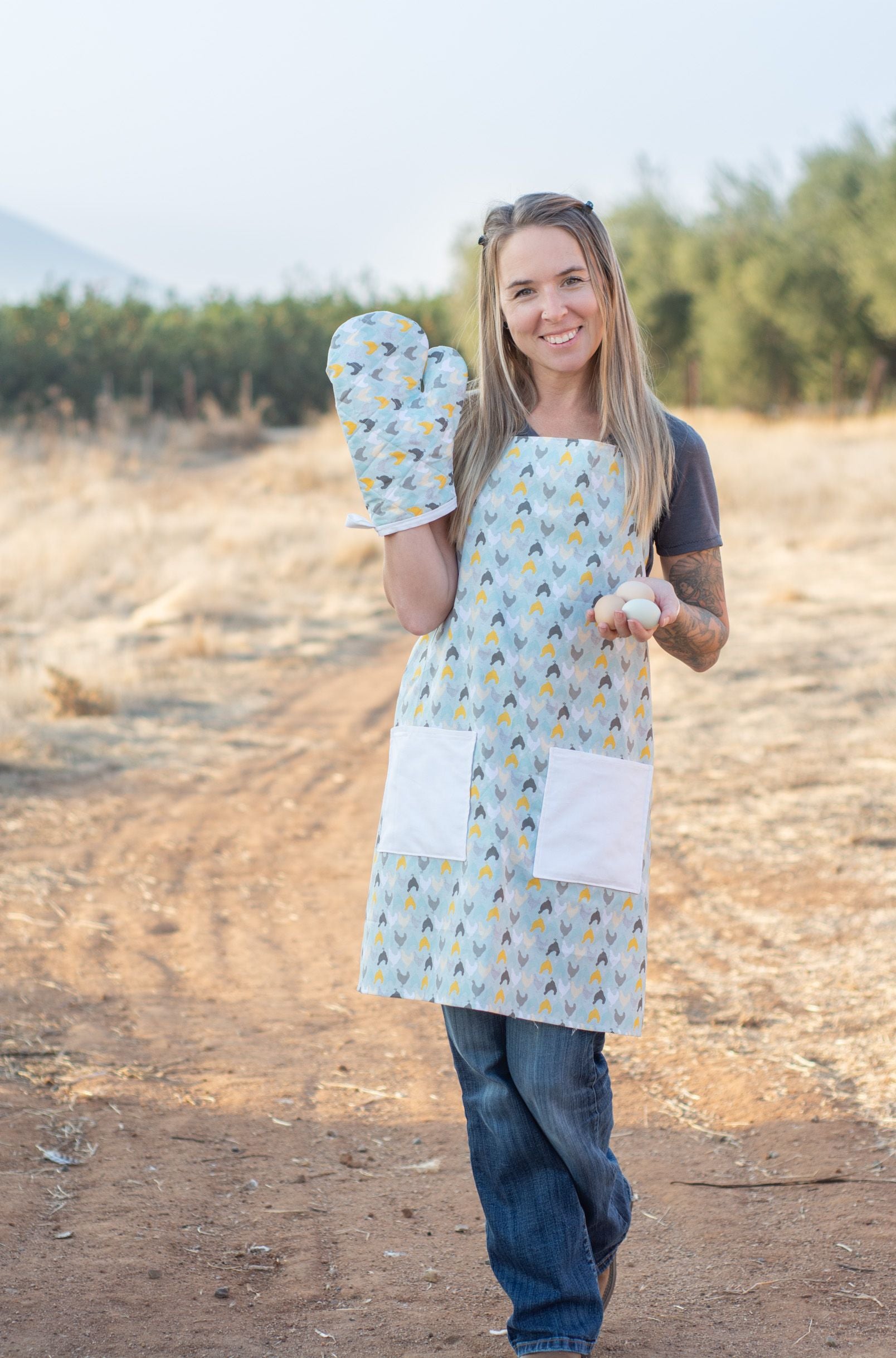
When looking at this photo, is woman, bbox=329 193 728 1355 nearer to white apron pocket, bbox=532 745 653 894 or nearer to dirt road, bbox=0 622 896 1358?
white apron pocket, bbox=532 745 653 894

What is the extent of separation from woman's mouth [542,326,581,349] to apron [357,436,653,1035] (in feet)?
0.49

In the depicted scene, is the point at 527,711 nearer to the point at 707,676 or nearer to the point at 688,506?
the point at 688,506

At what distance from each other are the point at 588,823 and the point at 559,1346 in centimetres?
81

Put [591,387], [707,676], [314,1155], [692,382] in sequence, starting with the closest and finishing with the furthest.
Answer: [591,387] → [314,1155] → [707,676] → [692,382]

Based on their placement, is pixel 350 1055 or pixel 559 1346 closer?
pixel 559 1346

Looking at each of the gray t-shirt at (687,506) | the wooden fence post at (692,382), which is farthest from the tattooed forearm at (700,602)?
the wooden fence post at (692,382)

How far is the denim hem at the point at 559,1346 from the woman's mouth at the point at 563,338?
1523 millimetres

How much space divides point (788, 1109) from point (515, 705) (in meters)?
1.71

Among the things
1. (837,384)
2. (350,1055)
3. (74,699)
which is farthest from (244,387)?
(350,1055)

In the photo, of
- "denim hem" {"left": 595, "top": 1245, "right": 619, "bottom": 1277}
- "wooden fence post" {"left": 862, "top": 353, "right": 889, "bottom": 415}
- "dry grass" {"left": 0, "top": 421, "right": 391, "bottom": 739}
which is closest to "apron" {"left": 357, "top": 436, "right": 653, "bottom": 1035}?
"denim hem" {"left": 595, "top": 1245, "right": 619, "bottom": 1277}

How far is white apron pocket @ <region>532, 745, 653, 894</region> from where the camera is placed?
6.07 feet

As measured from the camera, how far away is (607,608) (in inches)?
69.7

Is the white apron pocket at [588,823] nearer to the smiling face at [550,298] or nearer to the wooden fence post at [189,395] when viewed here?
the smiling face at [550,298]

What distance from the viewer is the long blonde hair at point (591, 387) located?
1900 mm
